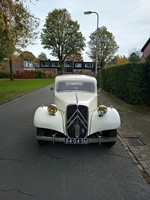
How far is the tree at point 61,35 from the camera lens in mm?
46250

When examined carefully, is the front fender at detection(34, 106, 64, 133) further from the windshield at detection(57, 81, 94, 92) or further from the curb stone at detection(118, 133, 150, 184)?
the curb stone at detection(118, 133, 150, 184)

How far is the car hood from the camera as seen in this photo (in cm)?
423

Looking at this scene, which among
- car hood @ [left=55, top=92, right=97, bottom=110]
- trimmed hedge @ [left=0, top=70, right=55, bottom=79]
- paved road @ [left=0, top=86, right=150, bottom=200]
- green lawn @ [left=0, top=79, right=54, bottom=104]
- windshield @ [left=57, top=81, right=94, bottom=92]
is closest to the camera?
paved road @ [left=0, top=86, right=150, bottom=200]

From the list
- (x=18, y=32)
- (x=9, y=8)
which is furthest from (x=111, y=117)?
(x=18, y=32)

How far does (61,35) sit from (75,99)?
4570 cm

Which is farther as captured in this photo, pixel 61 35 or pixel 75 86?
pixel 61 35

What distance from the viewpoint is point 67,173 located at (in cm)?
319

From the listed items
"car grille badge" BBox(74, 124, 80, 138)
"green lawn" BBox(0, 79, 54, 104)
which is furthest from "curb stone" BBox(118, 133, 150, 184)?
"green lawn" BBox(0, 79, 54, 104)

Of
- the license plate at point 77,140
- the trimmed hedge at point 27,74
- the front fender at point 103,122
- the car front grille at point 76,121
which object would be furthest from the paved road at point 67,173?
the trimmed hedge at point 27,74

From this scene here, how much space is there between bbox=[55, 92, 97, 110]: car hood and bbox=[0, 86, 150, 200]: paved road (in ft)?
3.48

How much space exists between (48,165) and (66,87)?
8.55 ft

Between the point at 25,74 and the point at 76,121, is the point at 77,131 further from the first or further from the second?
the point at 25,74

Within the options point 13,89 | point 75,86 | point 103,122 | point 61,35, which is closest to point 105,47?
point 61,35

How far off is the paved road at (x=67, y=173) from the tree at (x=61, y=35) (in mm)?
43777
